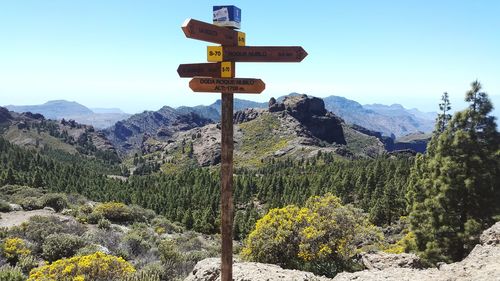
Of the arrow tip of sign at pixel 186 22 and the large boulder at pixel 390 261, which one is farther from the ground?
the arrow tip of sign at pixel 186 22

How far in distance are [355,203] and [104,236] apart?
72.6 metres

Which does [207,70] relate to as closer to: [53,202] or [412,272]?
[412,272]

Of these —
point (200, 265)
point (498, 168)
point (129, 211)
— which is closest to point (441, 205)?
point (498, 168)

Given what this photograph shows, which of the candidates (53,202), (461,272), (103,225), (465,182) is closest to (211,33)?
(461,272)

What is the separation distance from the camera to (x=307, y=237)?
19.3m

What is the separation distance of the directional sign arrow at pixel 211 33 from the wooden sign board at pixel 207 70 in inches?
21.5

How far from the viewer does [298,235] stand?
20172 mm

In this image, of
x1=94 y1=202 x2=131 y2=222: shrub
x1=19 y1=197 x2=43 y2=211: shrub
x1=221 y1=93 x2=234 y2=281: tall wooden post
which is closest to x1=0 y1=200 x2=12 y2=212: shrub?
x1=19 y1=197 x2=43 y2=211: shrub

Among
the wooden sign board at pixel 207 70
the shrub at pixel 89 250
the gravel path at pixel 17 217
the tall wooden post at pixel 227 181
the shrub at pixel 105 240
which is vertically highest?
the wooden sign board at pixel 207 70

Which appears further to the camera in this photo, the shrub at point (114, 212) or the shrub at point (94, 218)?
the shrub at point (114, 212)

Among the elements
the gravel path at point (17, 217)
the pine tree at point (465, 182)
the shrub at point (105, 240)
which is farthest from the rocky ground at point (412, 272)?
the gravel path at point (17, 217)

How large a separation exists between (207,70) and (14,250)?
59.1 ft

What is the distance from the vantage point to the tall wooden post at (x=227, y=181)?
9.81 metres

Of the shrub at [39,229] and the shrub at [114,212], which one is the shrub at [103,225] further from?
the shrub at [114,212]
